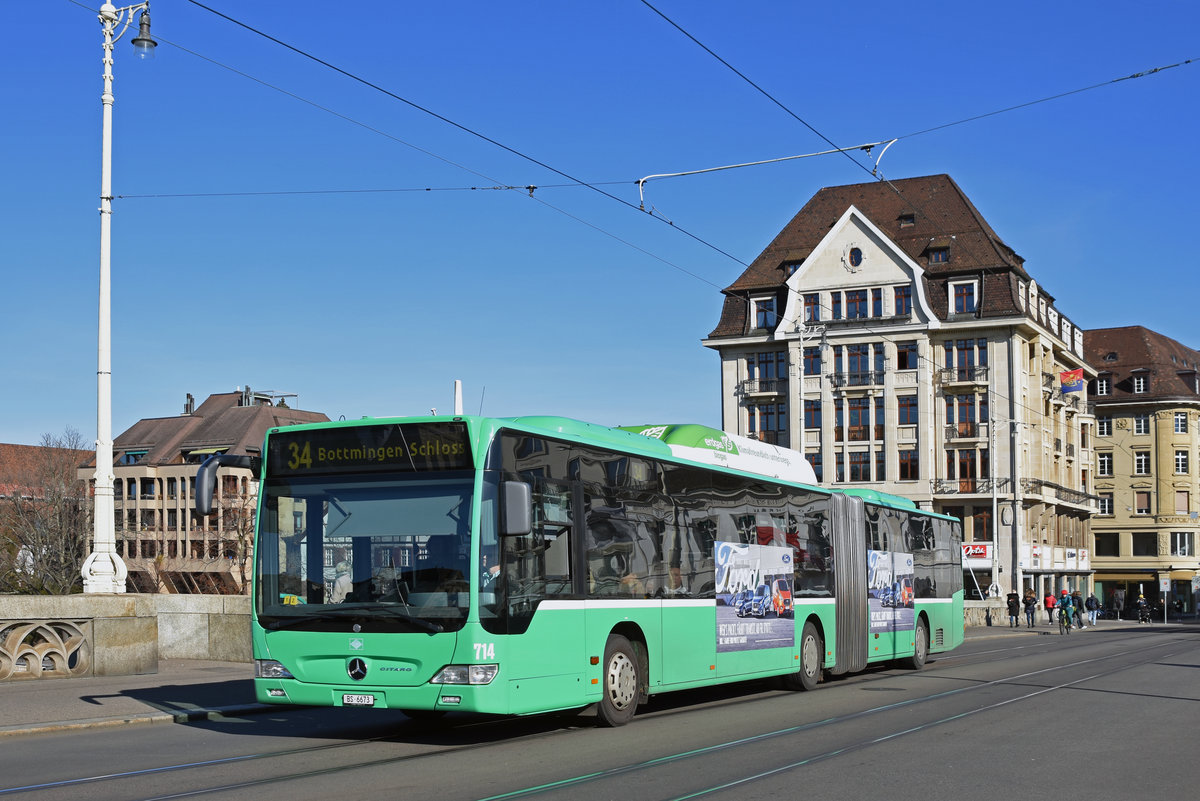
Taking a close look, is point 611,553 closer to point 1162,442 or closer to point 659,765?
point 659,765

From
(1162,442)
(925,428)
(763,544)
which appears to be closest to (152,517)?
(925,428)

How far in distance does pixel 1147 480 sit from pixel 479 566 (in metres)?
97.1

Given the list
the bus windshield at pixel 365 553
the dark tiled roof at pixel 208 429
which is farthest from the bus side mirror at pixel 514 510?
the dark tiled roof at pixel 208 429

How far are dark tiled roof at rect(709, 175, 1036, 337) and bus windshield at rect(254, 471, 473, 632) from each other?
6271cm

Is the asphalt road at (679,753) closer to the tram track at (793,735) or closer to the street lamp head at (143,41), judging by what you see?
the tram track at (793,735)

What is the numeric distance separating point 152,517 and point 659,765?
12150 cm

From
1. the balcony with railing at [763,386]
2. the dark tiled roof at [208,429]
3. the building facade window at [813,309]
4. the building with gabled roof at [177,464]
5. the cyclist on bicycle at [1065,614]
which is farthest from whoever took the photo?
the dark tiled roof at [208,429]

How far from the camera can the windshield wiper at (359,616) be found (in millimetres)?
11930

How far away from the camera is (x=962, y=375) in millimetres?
73750

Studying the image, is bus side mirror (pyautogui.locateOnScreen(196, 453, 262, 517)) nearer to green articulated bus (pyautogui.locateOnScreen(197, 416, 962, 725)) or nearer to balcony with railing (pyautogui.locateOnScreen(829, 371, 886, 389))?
green articulated bus (pyautogui.locateOnScreen(197, 416, 962, 725))

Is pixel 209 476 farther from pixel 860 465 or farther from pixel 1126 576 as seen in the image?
pixel 1126 576

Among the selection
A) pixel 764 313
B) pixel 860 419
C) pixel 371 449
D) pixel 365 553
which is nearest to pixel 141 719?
pixel 365 553

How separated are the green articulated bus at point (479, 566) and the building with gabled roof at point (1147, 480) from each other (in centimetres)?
8985

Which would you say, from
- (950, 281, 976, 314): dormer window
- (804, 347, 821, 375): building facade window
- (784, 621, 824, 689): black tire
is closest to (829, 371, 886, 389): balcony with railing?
(804, 347, 821, 375): building facade window
